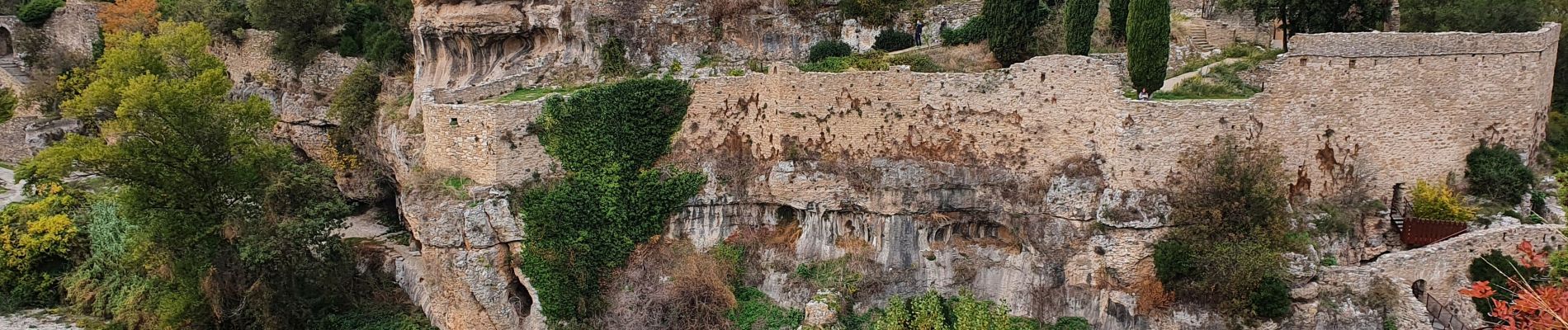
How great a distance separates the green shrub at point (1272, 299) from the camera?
17.0 metres

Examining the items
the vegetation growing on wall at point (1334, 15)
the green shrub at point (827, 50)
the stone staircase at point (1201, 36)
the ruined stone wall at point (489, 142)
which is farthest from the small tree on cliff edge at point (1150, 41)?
the ruined stone wall at point (489, 142)

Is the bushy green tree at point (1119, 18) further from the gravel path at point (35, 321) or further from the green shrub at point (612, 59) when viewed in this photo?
the gravel path at point (35, 321)

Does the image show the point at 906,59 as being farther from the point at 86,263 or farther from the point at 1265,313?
the point at 86,263

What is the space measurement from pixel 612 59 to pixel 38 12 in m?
26.0

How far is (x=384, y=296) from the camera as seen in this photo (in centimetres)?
2283

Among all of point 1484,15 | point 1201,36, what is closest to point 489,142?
point 1201,36

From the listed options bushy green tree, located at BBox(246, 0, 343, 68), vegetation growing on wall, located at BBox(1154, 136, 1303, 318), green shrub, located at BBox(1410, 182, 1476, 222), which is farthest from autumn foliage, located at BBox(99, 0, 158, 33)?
green shrub, located at BBox(1410, 182, 1476, 222)

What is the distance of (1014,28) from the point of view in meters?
20.7

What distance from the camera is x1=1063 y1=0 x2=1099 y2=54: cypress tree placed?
62.6 ft

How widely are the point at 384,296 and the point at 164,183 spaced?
16.2 ft

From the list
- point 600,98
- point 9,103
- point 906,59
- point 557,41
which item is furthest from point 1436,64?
point 9,103

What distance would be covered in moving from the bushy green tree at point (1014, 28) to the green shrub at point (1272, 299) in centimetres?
644

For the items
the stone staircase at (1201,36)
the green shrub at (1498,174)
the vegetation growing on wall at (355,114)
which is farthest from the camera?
the vegetation growing on wall at (355,114)

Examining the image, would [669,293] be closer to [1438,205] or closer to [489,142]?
[489,142]
